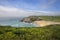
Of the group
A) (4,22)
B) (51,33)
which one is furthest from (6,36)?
(51,33)

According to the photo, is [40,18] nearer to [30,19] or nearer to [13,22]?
[30,19]

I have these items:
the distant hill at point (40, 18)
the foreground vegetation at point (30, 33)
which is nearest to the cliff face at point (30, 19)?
the distant hill at point (40, 18)

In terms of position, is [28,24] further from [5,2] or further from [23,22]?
[5,2]

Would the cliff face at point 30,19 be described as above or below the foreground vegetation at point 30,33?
above

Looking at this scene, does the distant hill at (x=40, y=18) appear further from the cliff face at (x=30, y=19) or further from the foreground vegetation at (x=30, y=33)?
the foreground vegetation at (x=30, y=33)

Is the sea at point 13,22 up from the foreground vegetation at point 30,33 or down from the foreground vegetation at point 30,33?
up

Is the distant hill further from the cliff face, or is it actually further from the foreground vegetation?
the foreground vegetation

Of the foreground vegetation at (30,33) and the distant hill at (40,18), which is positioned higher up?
the distant hill at (40,18)

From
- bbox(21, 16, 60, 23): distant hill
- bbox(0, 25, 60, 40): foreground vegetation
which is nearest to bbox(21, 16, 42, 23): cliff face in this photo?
bbox(21, 16, 60, 23): distant hill
